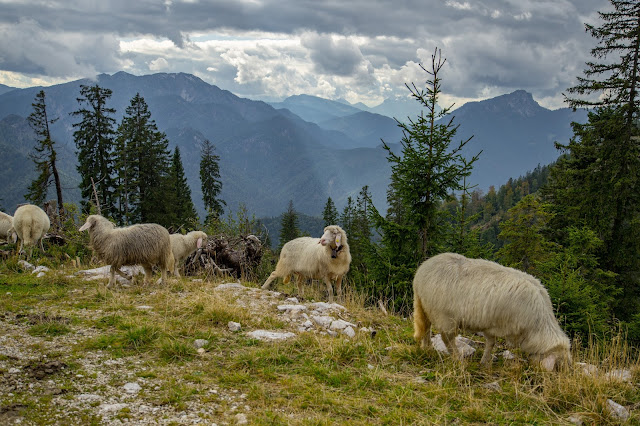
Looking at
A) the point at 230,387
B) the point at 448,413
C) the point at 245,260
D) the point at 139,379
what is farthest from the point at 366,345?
the point at 245,260

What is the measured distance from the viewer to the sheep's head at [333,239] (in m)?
10.2

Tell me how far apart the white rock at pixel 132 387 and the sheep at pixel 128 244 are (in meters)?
5.37

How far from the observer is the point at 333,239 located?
1035 cm

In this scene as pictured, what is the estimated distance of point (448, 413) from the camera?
15.4ft

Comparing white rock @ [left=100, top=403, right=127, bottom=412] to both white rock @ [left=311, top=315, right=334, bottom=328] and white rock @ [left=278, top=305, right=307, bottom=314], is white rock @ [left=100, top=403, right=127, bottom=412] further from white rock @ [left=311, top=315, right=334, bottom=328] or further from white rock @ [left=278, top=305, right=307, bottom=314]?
white rock @ [left=278, top=305, right=307, bottom=314]

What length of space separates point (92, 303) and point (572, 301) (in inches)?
391

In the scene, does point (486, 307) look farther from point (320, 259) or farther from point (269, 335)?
point (320, 259)

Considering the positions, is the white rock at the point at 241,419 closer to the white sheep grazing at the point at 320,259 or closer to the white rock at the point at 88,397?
the white rock at the point at 88,397

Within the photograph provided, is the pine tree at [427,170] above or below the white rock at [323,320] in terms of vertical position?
above

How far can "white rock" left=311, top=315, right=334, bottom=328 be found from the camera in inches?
302


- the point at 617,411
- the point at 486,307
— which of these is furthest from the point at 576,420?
the point at 486,307

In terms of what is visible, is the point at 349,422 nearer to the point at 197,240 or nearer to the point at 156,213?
the point at 197,240

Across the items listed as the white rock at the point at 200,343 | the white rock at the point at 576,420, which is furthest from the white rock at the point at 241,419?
the white rock at the point at 576,420

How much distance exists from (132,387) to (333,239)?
20.7ft
